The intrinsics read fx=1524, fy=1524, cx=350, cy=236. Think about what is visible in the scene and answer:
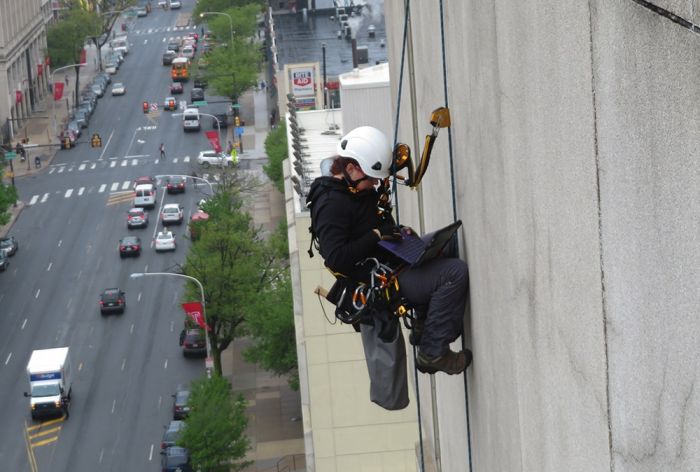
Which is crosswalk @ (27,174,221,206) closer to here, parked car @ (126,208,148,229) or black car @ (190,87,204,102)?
parked car @ (126,208,148,229)

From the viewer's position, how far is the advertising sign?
4077 inches

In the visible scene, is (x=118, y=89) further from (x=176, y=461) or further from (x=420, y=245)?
(x=420, y=245)

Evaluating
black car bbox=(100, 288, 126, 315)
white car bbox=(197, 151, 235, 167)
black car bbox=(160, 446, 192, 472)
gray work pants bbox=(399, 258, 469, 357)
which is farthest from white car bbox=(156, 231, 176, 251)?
gray work pants bbox=(399, 258, 469, 357)

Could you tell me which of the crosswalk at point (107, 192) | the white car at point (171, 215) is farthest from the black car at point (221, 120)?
the white car at point (171, 215)

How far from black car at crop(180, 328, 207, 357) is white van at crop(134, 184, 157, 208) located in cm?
2896

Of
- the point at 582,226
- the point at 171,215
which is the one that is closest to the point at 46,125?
the point at 171,215

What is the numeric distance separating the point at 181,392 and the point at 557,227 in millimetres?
64337

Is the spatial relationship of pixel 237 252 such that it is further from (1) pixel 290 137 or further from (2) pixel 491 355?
(2) pixel 491 355

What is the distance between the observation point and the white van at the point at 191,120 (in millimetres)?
125312

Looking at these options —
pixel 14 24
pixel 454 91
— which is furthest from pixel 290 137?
pixel 14 24

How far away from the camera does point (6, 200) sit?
96.9 meters

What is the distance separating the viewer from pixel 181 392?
7088 cm

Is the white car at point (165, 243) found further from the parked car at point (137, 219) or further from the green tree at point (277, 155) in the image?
the green tree at point (277, 155)

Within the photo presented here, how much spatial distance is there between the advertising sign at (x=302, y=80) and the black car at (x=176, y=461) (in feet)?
146
